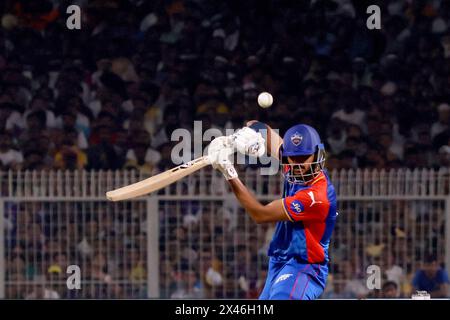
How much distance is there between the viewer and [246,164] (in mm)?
13000

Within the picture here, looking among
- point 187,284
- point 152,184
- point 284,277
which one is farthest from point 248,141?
point 187,284

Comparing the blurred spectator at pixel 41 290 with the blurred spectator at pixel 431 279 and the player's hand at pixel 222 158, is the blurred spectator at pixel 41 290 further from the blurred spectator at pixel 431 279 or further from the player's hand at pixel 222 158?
the player's hand at pixel 222 158

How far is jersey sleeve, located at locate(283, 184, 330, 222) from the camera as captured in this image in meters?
8.26

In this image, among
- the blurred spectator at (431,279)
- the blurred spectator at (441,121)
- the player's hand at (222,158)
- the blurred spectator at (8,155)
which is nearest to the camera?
the player's hand at (222,158)

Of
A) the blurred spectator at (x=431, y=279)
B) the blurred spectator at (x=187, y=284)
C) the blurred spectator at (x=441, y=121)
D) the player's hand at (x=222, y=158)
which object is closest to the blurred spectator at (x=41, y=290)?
the blurred spectator at (x=187, y=284)

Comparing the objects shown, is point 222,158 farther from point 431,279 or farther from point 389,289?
point 431,279

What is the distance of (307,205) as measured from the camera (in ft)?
27.1

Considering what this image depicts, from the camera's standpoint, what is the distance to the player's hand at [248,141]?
827 cm

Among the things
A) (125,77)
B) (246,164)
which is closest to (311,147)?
(246,164)

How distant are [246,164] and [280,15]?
2637 millimetres

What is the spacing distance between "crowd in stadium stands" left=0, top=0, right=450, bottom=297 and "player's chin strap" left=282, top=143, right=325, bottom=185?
16.9 ft

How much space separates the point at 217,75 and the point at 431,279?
155 inches

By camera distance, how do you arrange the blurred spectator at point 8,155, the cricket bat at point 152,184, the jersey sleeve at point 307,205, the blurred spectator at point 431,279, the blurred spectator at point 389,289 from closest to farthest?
the jersey sleeve at point 307,205 → the cricket bat at point 152,184 → the blurred spectator at point 389,289 → the blurred spectator at point 431,279 → the blurred spectator at point 8,155

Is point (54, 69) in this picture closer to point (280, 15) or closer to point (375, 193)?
point (280, 15)
